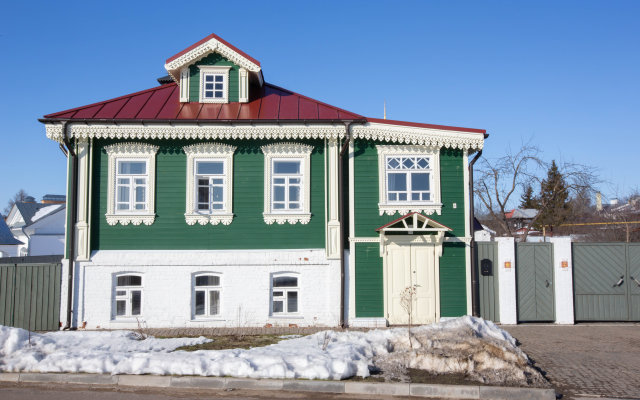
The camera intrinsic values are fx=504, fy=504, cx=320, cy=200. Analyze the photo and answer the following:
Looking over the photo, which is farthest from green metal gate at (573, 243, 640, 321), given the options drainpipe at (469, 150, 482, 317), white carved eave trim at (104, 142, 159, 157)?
white carved eave trim at (104, 142, 159, 157)

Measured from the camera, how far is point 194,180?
14.2 m

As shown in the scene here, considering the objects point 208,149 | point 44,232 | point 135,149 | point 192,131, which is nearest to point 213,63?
point 192,131

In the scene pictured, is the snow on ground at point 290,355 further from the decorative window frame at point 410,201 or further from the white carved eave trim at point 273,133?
the white carved eave trim at point 273,133

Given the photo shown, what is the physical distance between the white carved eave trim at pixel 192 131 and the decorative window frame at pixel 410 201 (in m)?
1.53

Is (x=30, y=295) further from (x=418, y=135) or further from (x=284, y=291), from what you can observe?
(x=418, y=135)

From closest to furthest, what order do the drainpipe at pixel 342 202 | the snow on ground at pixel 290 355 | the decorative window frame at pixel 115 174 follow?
the snow on ground at pixel 290 355
the drainpipe at pixel 342 202
the decorative window frame at pixel 115 174

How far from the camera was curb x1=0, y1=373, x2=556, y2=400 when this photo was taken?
786 cm

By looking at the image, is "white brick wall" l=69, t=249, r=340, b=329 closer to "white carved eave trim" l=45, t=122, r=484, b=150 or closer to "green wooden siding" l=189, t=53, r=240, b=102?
"white carved eave trim" l=45, t=122, r=484, b=150

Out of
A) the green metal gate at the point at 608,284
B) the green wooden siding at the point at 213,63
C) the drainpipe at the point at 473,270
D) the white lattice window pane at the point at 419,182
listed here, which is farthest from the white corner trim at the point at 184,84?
the green metal gate at the point at 608,284

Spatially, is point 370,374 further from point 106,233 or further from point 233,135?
point 106,233

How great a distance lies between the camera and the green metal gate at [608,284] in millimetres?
14414

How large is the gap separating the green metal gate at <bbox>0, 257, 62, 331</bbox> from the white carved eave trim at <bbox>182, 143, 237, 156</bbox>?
4690 millimetres

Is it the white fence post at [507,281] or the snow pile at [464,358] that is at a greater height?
the white fence post at [507,281]

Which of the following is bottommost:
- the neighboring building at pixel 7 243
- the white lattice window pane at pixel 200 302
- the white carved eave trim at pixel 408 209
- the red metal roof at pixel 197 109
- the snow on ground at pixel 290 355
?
the snow on ground at pixel 290 355
